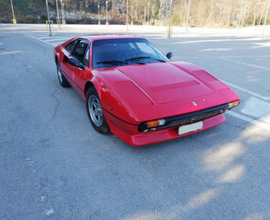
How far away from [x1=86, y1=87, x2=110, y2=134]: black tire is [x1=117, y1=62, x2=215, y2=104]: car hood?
56 centimetres

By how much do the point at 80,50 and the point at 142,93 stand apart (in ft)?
6.57

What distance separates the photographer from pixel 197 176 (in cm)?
236

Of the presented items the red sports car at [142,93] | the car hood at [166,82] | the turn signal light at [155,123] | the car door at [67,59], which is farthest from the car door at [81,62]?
the turn signal light at [155,123]

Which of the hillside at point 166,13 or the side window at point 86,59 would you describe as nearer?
the side window at point 86,59

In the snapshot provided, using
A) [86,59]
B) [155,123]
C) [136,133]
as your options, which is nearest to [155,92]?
[155,123]

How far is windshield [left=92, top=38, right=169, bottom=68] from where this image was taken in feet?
11.7

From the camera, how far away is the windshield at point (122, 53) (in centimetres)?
356

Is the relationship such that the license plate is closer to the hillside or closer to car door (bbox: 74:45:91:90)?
car door (bbox: 74:45:91:90)

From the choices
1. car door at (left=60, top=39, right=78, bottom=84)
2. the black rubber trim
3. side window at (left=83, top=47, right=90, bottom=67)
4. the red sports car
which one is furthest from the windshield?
the black rubber trim

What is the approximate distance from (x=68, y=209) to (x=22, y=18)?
63362 millimetres

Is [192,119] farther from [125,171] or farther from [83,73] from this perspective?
[83,73]

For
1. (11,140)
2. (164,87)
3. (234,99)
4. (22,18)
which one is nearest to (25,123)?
(11,140)

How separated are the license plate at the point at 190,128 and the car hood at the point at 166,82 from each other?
35cm

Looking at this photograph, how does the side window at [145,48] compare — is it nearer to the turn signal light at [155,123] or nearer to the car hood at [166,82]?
the car hood at [166,82]
